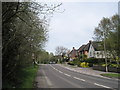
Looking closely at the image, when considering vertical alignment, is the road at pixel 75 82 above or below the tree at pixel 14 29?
below

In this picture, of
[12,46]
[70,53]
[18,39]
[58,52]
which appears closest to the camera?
[12,46]

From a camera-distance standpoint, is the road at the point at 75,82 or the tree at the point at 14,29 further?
the road at the point at 75,82

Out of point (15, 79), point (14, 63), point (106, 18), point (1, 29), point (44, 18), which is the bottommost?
point (15, 79)

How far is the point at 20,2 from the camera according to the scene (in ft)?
30.8

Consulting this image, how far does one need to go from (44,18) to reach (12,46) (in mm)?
2410

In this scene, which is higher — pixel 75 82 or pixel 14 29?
pixel 14 29

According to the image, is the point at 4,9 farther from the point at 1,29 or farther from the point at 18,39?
the point at 18,39

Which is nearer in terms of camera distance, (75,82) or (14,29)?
(14,29)

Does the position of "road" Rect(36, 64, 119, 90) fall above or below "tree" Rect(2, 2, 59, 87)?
below

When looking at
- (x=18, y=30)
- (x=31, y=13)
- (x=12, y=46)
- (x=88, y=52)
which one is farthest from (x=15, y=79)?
(x=88, y=52)

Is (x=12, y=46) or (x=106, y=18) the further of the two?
(x=106, y=18)

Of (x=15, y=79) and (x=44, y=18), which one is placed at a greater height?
(x=44, y=18)

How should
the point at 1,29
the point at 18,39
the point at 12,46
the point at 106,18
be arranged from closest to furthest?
1. the point at 1,29
2. the point at 12,46
3. the point at 18,39
4. the point at 106,18

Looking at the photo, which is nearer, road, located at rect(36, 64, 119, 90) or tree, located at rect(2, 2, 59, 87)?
tree, located at rect(2, 2, 59, 87)
